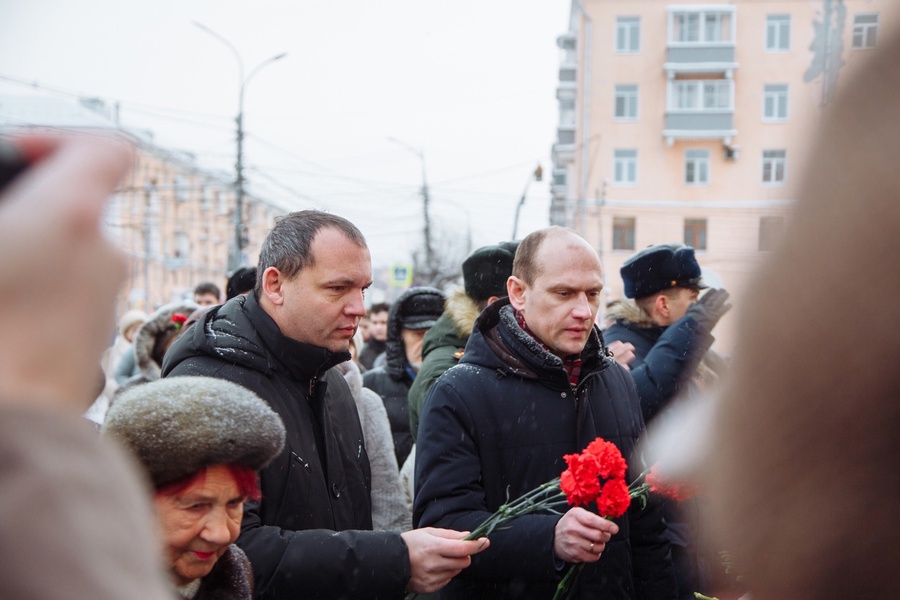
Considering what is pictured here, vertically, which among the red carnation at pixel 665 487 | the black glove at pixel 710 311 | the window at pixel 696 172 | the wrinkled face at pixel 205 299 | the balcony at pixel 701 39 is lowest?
the red carnation at pixel 665 487

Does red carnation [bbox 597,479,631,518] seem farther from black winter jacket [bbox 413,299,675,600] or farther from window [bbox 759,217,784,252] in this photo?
window [bbox 759,217,784,252]

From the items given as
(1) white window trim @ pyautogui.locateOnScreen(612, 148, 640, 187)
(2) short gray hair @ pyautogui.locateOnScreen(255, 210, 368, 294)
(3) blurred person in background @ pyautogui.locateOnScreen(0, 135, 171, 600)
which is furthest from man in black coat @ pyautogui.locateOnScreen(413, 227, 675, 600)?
(1) white window trim @ pyautogui.locateOnScreen(612, 148, 640, 187)

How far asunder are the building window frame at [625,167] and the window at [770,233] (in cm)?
4115

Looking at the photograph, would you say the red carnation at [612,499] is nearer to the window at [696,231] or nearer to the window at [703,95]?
the window at [696,231]

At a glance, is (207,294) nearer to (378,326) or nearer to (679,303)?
(378,326)

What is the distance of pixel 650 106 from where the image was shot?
41.4 m

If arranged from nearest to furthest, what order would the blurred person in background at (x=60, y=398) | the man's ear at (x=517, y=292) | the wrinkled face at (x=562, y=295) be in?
the blurred person in background at (x=60, y=398), the wrinkled face at (x=562, y=295), the man's ear at (x=517, y=292)

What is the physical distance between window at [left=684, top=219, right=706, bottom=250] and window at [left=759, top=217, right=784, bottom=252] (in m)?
40.6

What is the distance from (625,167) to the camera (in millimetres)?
41344

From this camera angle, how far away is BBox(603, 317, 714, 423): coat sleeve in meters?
4.73

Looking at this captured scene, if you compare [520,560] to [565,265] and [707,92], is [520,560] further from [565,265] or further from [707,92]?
[707,92]

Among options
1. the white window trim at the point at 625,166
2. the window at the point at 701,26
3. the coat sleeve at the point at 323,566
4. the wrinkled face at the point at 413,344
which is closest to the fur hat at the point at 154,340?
the wrinkled face at the point at 413,344

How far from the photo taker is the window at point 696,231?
40562 millimetres

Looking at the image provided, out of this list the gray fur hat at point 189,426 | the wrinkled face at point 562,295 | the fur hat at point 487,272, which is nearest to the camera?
the gray fur hat at point 189,426
